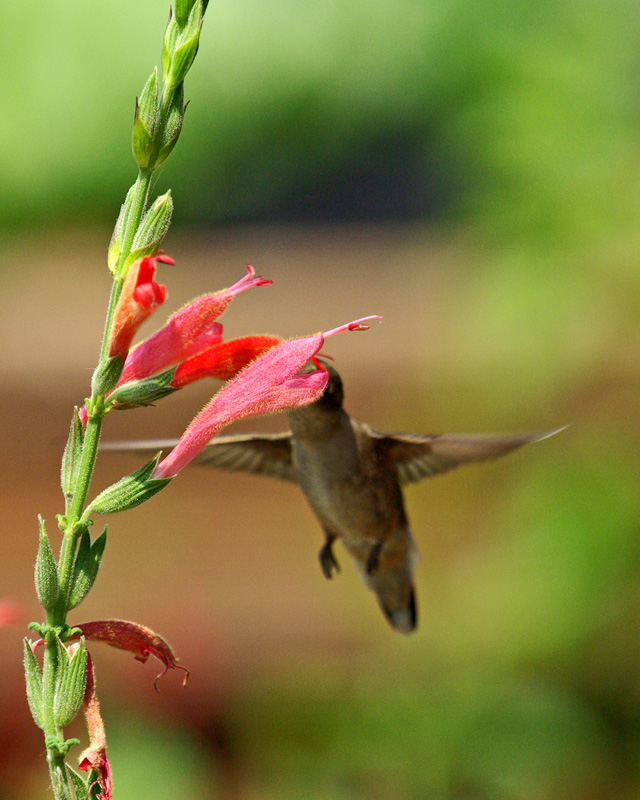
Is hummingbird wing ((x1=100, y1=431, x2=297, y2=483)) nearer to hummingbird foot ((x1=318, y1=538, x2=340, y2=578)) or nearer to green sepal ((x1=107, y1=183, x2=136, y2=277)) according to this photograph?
hummingbird foot ((x1=318, y1=538, x2=340, y2=578))

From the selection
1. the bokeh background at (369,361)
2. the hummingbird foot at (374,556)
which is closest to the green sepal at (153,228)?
the hummingbird foot at (374,556)

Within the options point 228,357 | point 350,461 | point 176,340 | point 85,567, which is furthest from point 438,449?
point 85,567

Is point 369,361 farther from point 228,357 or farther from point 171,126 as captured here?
point 171,126

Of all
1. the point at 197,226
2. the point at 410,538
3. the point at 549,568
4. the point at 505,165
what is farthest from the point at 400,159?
the point at 410,538

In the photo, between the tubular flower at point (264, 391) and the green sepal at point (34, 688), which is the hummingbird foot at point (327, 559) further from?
the green sepal at point (34, 688)

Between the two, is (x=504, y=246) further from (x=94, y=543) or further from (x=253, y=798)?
(x=94, y=543)

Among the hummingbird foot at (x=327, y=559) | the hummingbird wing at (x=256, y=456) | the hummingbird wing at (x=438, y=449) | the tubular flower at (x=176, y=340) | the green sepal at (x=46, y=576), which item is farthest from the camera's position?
the hummingbird foot at (x=327, y=559)

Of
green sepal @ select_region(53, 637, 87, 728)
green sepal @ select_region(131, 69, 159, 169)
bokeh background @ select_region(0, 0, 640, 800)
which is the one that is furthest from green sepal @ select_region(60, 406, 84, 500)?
bokeh background @ select_region(0, 0, 640, 800)
